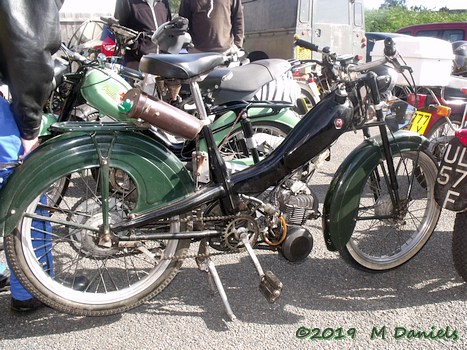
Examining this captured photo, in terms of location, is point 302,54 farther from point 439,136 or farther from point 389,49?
point 389,49

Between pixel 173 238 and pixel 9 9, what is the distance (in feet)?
4.09

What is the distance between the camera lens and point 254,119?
3492mm

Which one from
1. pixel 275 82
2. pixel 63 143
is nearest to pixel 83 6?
pixel 275 82

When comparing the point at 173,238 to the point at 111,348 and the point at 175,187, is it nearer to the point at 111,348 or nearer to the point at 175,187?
the point at 175,187

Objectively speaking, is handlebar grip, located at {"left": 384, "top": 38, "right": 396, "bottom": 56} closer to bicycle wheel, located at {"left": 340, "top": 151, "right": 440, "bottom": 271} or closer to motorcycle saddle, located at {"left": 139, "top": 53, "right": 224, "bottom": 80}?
bicycle wheel, located at {"left": 340, "top": 151, "right": 440, "bottom": 271}

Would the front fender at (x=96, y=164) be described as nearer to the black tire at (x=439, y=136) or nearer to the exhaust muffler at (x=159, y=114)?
the exhaust muffler at (x=159, y=114)

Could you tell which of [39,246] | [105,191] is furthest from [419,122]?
[39,246]

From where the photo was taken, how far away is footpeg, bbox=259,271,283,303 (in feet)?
7.85

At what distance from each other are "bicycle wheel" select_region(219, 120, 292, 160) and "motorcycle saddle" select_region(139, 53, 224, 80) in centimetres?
85

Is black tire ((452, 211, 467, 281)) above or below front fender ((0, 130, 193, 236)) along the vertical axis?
below

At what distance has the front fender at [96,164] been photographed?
82.6 inches

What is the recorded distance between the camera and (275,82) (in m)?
3.54

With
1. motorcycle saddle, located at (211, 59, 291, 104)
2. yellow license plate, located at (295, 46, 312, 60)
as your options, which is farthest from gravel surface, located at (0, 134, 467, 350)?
yellow license plate, located at (295, 46, 312, 60)

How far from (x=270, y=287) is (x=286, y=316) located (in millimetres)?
235
